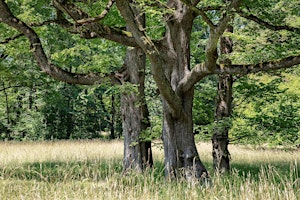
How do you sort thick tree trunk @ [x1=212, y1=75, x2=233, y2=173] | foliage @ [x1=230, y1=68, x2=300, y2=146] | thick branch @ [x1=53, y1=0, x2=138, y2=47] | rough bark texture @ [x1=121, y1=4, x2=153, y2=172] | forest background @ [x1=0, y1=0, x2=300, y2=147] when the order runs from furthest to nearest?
thick tree trunk @ [x1=212, y1=75, x2=233, y2=173] < foliage @ [x1=230, y1=68, x2=300, y2=146] < rough bark texture @ [x1=121, y1=4, x2=153, y2=172] < forest background @ [x1=0, y1=0, x2=300, y2=147] < thick branch @ [x1=53, y1=0, x2=138, y2=47]

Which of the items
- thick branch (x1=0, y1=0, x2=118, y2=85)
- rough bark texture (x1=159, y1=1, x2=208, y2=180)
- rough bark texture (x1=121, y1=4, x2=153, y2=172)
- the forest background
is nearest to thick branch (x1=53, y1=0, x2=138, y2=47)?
the forest background

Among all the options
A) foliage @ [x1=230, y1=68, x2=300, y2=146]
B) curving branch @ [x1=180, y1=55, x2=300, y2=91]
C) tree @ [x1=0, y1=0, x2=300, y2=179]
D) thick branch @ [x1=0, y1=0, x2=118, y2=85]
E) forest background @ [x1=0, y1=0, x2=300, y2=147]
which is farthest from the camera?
foliage @ [x1=230, y1=68, x2=300, y2=146]

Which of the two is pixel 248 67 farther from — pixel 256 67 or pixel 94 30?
pixel 94 30

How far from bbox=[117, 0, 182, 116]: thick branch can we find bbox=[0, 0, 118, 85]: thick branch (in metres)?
2.32

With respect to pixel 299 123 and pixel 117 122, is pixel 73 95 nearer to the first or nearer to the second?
pixel 117 122

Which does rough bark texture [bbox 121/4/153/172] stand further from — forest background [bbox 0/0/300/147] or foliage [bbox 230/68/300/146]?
foliage [bbox 230/68/300/146]

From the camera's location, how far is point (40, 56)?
8.18 meters

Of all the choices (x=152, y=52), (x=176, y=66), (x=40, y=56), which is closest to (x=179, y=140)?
(x=176, y=66)

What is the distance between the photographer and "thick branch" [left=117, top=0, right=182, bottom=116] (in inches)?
202

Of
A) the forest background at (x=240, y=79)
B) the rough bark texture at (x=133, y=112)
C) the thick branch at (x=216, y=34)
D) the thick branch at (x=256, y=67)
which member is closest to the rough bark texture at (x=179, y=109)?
the forest background at (x=240, y=79)

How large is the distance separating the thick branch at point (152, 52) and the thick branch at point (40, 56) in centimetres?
232

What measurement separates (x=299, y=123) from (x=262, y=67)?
15.3 ft

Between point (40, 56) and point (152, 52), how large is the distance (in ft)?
11.9

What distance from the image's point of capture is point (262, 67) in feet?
21.1
